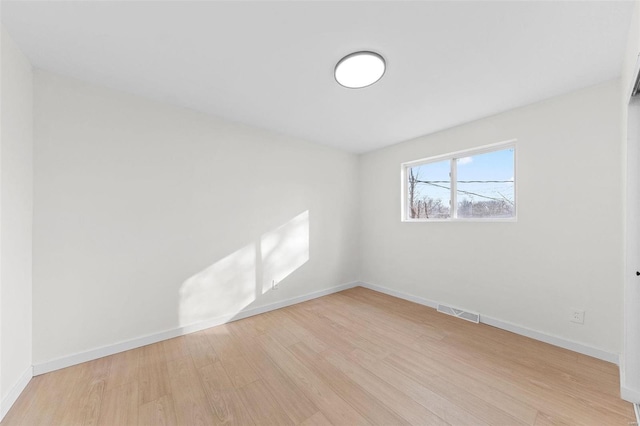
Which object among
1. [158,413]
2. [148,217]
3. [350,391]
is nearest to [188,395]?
[158,413]

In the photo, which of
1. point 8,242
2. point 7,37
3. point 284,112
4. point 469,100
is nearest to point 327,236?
point 284,112

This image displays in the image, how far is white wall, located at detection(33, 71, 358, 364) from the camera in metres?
1.86

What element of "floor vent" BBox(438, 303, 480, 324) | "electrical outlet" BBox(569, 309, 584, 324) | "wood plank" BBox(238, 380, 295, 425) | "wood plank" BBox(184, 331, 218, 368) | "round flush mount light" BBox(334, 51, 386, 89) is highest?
"round flush mount light" BBox(334, 51, 386, 89)

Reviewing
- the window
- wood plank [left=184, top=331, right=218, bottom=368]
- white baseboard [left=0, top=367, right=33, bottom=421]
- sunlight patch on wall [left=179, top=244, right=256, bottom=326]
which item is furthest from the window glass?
white baseboard [left=0, top=367, right=33, bottom=421]

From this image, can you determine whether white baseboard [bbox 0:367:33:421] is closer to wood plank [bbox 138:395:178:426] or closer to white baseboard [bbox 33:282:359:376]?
white baseboard [bbox 33:282:359:376]

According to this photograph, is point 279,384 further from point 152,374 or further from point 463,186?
point 463,186

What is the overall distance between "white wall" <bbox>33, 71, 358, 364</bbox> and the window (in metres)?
1.76

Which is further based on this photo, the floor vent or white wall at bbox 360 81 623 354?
the floor vent

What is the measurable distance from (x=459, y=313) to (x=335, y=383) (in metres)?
1.91

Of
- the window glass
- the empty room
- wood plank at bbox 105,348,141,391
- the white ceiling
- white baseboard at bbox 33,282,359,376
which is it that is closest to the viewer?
the white ceiling

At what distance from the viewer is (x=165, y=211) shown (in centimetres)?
233

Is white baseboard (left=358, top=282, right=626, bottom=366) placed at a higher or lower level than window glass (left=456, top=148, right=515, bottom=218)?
lower

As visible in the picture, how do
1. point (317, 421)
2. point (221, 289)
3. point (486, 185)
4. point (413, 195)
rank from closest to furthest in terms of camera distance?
point (317, 421) < point (221, 289) < point (486, 185) < point (413, 195)

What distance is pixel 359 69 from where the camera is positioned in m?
1.80
